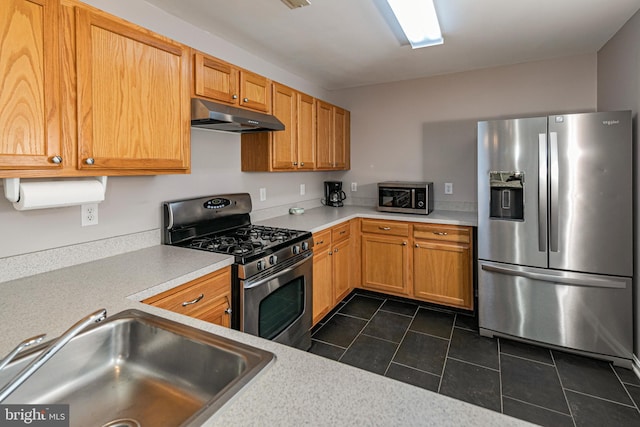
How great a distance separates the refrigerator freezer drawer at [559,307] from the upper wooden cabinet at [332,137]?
180 cm

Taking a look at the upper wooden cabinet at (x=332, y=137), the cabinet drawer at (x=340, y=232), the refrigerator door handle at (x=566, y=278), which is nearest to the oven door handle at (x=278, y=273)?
the cabinet drawer at (x=340, y=232)

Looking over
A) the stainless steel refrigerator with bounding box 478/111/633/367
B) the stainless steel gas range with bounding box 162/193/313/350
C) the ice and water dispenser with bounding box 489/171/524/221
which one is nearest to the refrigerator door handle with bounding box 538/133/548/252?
the stainless steel refrigerator with bounding box 478/111/633/367

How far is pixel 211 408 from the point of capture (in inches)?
26.7

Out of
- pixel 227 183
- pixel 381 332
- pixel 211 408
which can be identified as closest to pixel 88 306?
pixel 211 408

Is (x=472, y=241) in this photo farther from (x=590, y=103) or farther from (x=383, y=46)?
(x=383, y=46)

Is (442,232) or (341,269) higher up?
(442,232)

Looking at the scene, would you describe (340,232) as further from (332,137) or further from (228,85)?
Answer: (228,85)

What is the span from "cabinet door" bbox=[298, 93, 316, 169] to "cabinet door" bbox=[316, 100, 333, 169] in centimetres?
10

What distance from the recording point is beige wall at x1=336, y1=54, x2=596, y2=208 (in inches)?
124

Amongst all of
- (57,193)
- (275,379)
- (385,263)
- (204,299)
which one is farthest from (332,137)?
(275,379)

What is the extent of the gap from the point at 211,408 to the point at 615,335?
2.87 meters

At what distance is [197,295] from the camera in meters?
1.68

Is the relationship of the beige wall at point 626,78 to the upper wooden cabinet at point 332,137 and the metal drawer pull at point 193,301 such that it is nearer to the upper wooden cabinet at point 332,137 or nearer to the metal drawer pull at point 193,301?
the upper wooden cabinet at point 332,137

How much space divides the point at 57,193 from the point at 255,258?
0.97 meters
